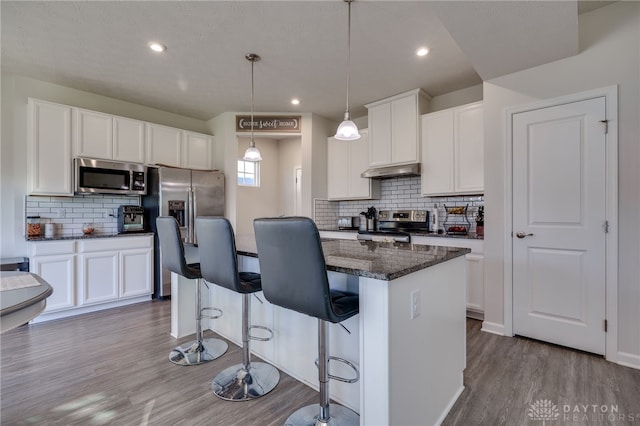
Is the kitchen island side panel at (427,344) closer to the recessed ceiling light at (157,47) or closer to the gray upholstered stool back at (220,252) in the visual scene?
the gray upholstered stool back at (220,252)

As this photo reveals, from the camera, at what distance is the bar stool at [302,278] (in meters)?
1.24

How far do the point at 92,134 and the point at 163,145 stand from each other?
2.67 ft

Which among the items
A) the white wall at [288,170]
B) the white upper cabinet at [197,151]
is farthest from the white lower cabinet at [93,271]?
the white wall at [288,170]

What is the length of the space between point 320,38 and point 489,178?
2046 mm

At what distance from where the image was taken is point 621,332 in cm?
220

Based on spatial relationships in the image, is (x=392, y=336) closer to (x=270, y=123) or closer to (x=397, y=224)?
(x=397, y=224)

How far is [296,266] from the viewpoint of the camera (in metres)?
1.30

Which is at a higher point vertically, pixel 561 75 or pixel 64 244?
pixel 561 75

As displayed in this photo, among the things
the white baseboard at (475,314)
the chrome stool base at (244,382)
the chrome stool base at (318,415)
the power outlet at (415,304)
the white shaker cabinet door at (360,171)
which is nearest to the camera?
the power outlet at (415,304)

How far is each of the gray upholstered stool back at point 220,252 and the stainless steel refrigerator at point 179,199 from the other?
2.22 meters

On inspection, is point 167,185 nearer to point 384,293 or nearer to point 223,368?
point 223,368

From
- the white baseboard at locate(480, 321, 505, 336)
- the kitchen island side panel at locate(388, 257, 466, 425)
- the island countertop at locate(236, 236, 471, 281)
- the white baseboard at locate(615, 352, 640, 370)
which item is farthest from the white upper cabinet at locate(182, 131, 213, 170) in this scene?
the white baseboard at locate(615, 352, 640, 370)


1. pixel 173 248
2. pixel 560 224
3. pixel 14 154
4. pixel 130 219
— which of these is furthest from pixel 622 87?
pixel 14 154

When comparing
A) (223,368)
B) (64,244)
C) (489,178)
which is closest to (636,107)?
(489,178)
